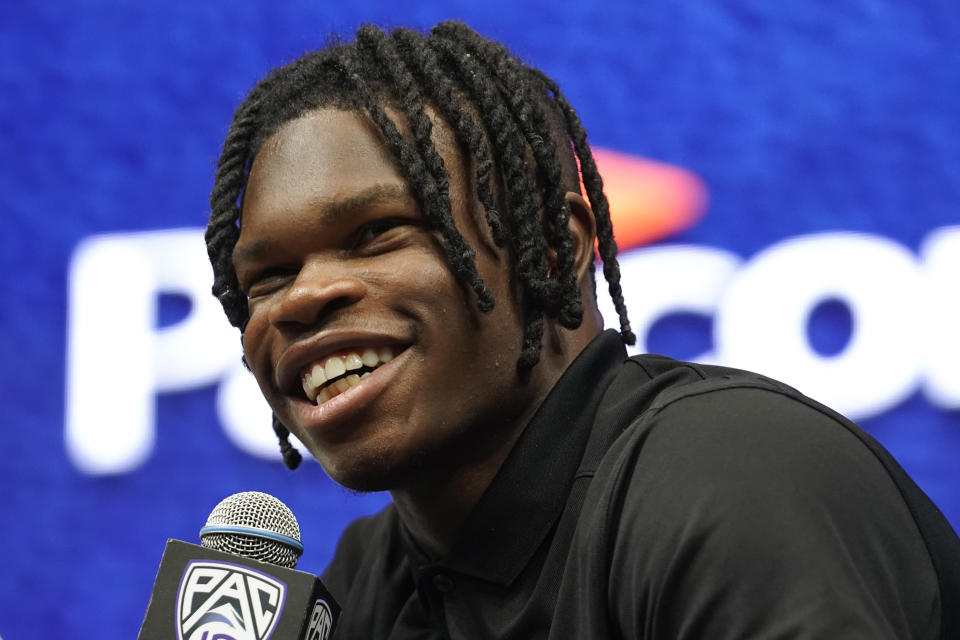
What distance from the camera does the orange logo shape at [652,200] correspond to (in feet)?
7.88

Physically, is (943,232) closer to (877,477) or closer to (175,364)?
(877,477)

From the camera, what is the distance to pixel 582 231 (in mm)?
1387

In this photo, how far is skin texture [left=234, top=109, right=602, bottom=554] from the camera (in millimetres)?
1222

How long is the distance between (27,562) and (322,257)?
1719 millimetres

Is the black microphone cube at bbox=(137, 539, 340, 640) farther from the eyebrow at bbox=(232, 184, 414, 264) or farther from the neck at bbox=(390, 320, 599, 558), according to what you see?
the eyebrow at bbox=(232, 184, 414, 264)

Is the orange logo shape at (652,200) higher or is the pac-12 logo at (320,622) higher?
the orange logo shape at (652,200)

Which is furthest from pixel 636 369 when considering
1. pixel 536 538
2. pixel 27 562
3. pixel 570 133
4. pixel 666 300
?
pixel 27 562

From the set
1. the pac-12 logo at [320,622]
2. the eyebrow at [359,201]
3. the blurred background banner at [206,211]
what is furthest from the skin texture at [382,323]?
the blurred background banner at [206,211]

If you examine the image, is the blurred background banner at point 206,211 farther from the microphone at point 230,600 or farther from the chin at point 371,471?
the microphone at point 230,600

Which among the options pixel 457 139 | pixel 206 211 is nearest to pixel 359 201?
pixel 457 139

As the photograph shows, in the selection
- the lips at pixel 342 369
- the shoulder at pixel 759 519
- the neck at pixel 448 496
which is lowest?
the shoulder at pixel 759 519

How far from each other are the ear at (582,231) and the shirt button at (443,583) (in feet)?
1.27

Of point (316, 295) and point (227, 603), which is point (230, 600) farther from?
point (316, 295)

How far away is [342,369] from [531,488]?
0.80 feet
